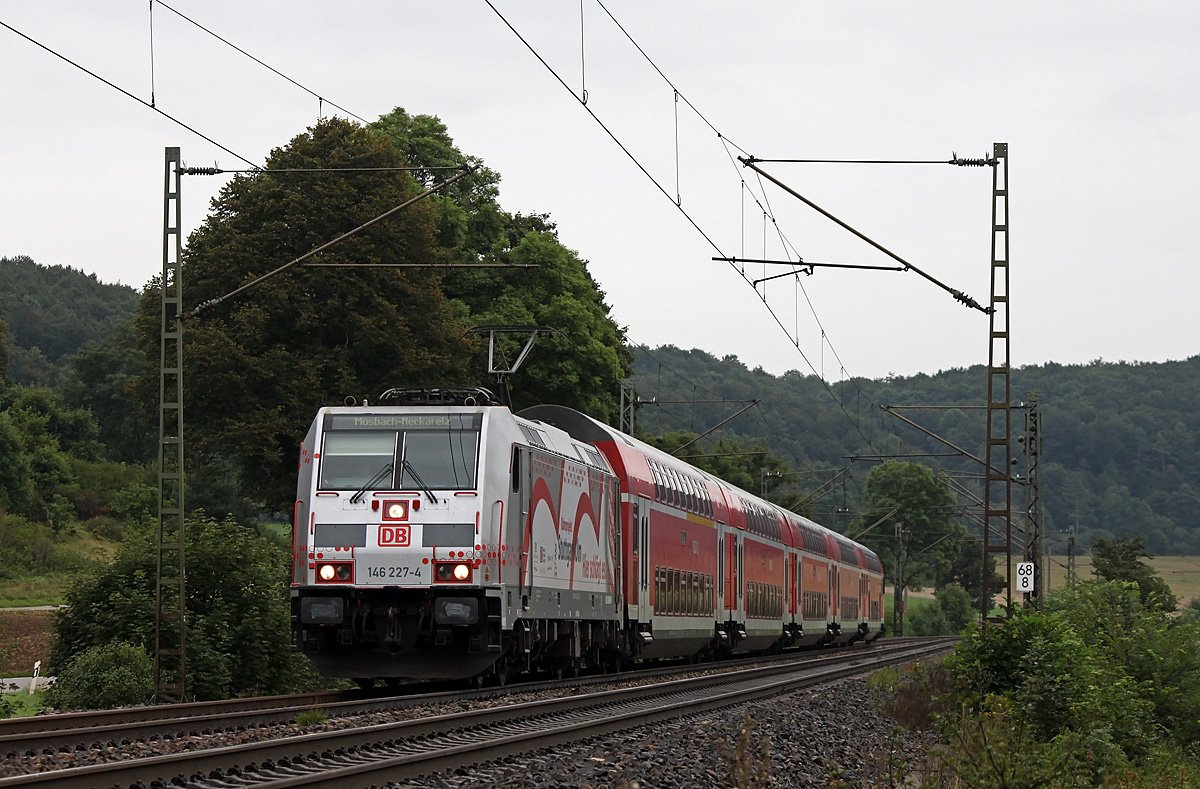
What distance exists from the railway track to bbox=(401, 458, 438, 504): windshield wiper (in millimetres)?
2410

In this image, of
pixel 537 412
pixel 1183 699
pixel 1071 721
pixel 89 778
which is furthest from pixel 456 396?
pixel 1183 699

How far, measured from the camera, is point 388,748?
12.4m

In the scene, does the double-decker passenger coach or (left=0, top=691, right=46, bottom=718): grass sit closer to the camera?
(left=0, top=691, right=46, bottom=718): grass

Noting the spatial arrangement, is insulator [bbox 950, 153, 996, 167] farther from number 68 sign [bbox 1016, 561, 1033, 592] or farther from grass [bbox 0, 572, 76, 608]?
grass [bbox 0, 572, 76, 608]

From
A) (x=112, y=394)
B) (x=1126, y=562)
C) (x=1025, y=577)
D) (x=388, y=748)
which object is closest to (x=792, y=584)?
(x=1025, y=577)

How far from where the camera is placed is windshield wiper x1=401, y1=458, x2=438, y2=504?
18.6 m

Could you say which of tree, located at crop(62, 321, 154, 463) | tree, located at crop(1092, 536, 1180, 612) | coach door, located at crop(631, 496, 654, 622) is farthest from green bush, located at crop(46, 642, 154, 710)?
tree, located at crop(62, 321, 154, 463)

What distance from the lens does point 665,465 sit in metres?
30.2

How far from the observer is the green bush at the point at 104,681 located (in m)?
18.9

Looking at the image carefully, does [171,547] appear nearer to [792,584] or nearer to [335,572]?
[335,572]

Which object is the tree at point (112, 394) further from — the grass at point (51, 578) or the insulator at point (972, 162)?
the insulator at point (972, 162)

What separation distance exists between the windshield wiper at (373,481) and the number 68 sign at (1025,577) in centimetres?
1587

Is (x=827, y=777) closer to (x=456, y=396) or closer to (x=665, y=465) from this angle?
(x=456, y=396)

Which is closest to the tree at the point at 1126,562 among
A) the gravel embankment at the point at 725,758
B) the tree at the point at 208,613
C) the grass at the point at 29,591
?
Result: the grass at the point at 29,591
